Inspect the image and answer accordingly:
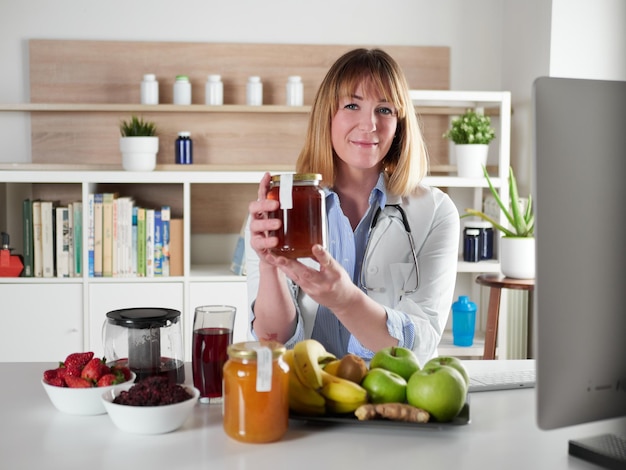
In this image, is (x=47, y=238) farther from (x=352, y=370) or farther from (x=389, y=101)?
(x=352, y=370)

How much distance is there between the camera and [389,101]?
2.05 metres

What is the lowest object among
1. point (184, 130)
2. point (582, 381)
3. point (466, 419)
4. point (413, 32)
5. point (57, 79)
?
point (466, 419)

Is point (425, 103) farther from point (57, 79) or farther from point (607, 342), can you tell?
point (607, 342)

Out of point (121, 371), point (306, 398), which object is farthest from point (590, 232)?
point (121, 371)

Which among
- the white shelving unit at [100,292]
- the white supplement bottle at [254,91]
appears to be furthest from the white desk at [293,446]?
the white supplement bottle at [254,91]

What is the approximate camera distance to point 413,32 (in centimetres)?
369

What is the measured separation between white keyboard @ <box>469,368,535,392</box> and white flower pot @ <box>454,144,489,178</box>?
6.04 ft

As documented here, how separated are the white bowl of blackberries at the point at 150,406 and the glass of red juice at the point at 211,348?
0.42 feet

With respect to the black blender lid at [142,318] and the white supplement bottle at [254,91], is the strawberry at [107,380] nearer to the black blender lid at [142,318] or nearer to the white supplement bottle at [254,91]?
the black blender lid at [142,318]

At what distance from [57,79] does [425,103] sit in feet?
5.52

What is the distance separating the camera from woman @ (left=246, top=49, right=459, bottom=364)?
6.37 ft

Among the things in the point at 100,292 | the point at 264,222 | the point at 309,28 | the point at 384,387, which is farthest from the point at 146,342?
the point at 309,28

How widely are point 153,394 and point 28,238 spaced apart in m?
2.31

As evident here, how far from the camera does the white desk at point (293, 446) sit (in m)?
1.18
